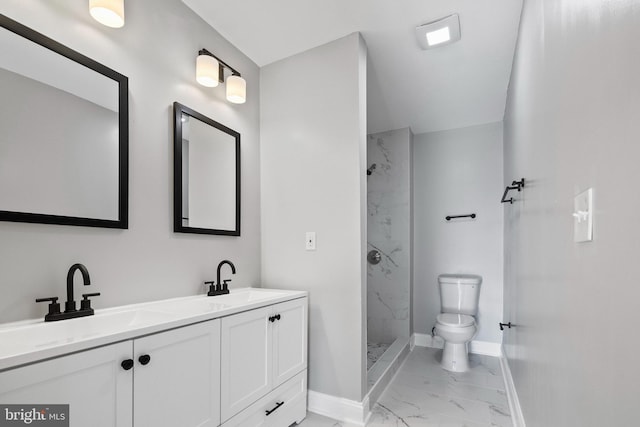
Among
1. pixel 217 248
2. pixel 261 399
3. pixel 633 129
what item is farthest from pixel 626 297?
pixel 217 248

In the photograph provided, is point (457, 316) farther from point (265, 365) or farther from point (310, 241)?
point (265, 365)

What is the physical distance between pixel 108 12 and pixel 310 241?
1566 millimetres

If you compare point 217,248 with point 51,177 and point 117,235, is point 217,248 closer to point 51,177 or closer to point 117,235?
point 117,235

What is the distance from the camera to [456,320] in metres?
2.88

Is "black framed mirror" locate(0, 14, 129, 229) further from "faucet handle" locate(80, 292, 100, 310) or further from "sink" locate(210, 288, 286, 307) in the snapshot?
"sink" locate(210, 288, 286, 307)

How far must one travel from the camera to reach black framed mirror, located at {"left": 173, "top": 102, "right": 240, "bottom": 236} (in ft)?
5.66

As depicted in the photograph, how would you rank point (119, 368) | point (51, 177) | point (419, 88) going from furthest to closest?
point (419, 88) < point (51, 177) < point (119, 368)

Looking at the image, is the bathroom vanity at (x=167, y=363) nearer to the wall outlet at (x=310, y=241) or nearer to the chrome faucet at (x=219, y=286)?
the chrome faucet at (x=219, y=286)

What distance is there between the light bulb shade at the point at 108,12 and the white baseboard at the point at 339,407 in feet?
7.52

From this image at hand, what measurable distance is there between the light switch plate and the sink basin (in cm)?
133

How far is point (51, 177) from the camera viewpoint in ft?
4.07

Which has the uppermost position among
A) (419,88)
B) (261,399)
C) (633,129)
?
(419,88)

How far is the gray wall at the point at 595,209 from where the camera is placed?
542mm

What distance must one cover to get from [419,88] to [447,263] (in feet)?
6.19
